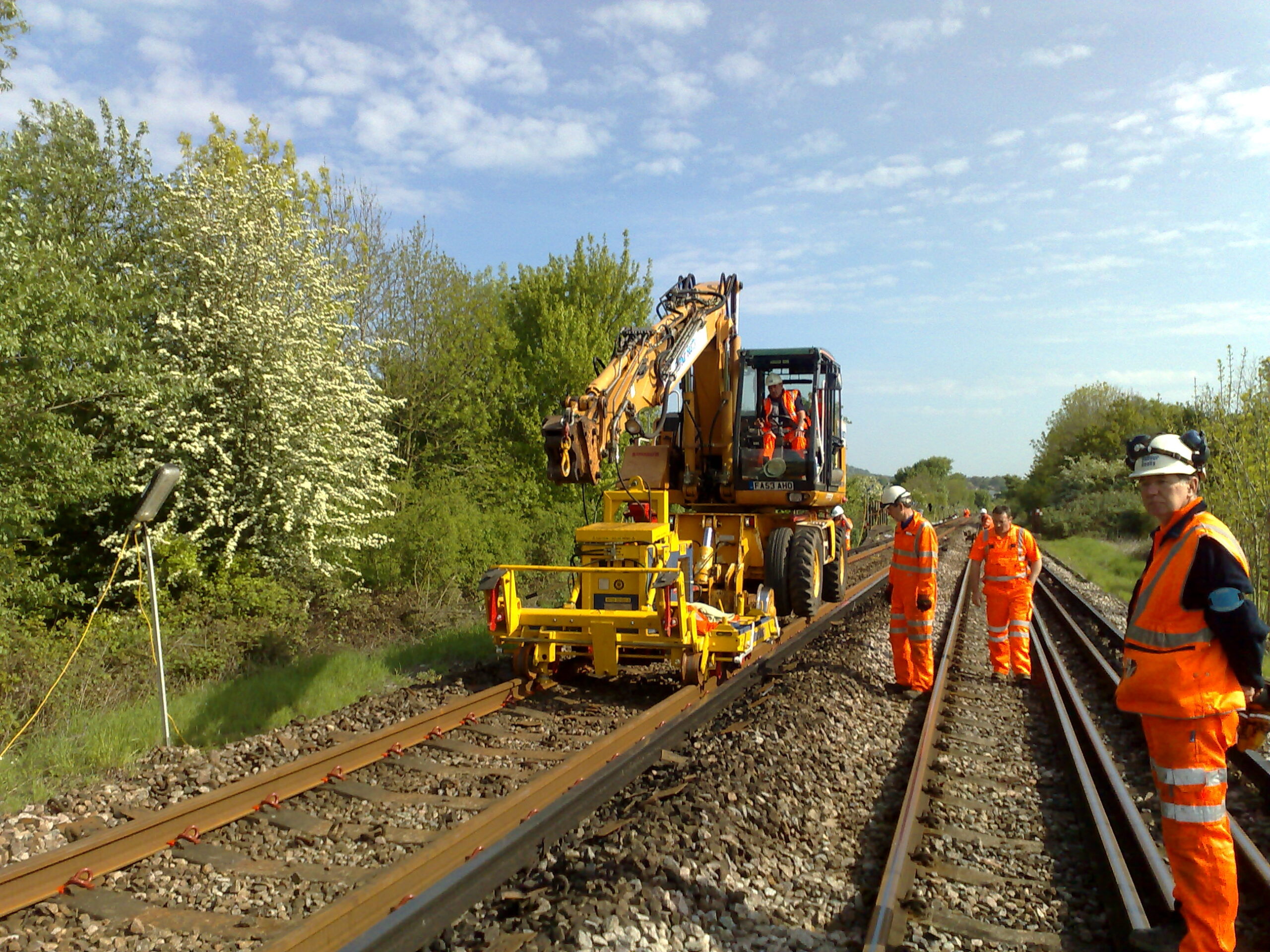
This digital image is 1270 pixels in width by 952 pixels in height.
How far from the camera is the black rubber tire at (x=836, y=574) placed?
484 inches

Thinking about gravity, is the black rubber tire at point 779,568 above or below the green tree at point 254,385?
below

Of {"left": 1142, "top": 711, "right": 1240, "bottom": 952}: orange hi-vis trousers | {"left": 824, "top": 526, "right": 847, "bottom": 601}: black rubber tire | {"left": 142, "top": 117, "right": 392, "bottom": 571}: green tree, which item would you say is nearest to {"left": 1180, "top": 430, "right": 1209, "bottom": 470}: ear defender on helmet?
{"left": 1142, "top": 711, "right": 1240, "bottom": 952}: orange hi-vis trousers

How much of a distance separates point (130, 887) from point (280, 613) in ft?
23.4

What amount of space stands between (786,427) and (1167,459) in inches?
271

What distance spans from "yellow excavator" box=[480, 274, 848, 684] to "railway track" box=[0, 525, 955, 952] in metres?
1.02

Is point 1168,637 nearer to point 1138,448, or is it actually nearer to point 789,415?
point 1138,448

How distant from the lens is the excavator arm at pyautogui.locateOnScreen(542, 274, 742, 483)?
669 centimetres

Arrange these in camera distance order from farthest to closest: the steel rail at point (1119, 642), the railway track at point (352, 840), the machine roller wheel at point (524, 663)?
the machine roller wheel at point (524, 663) < the steel rail at point (1119, 642) < the railway track at point (352, 840)

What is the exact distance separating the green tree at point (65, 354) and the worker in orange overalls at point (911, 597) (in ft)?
27.9

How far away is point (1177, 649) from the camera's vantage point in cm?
329

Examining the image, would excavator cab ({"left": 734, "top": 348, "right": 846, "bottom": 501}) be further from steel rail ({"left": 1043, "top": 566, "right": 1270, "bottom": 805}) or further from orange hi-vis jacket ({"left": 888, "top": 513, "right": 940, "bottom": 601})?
steel rail ({"left": 1043, "top": 566, "right": 1270, "bottom": 805})

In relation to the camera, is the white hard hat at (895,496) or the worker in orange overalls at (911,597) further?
the white hard hat at (895,496)

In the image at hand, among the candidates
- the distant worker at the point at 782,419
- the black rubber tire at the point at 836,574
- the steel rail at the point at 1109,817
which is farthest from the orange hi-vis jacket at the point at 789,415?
the steel rail at the point at 1109,817

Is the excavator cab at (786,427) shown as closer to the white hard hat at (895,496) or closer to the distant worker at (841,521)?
the distant worker at (841,521)
